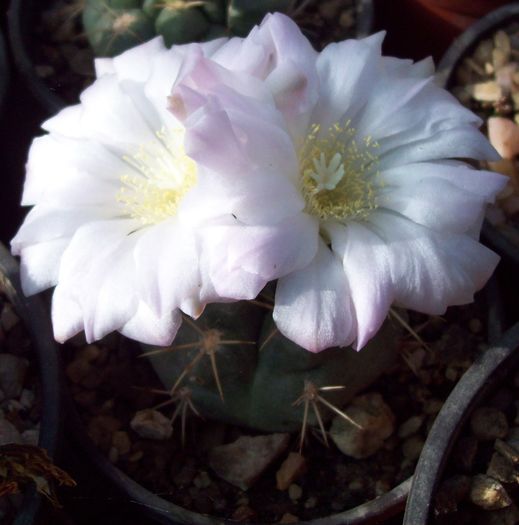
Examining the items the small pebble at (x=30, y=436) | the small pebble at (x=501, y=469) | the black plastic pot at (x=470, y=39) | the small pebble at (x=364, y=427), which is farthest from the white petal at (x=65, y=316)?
the black plastic pot at (x=470, y=39)

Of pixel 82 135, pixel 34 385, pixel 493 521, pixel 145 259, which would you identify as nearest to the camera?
pixel 145 259

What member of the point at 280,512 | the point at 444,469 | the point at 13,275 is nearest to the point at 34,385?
the point at 13,275

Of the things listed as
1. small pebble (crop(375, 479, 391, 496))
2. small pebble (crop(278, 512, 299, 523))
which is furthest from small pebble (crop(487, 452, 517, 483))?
small pebble (crop(278, 512, 299, 523))

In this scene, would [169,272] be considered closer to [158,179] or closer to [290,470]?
[158,179]

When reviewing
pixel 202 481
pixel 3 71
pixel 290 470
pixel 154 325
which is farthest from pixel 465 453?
pixel 3 71

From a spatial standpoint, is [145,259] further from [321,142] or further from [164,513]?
[164,513]

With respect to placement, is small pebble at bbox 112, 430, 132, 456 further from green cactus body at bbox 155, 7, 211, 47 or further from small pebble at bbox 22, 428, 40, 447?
green cactus body at bbox 155, 7, 211, 47

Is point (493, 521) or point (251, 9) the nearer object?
point (493, 521)

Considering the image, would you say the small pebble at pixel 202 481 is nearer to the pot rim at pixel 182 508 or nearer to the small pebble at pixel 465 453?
the pot rim at pixel 182 508
